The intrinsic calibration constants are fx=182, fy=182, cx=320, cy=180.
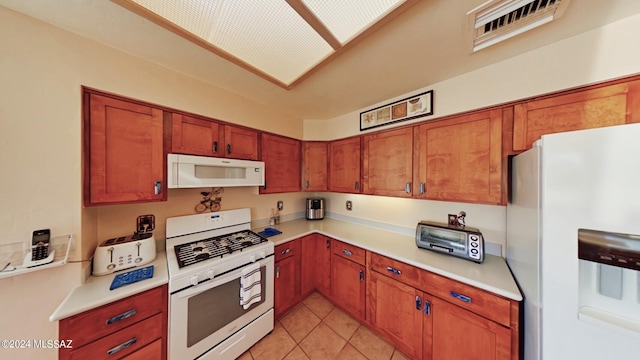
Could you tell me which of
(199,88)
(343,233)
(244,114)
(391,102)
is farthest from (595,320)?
(199,88)

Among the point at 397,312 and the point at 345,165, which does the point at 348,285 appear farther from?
the point at 345,165

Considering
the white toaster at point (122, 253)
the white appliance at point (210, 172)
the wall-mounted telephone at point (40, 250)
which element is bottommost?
the white toaster at point (122, 253)

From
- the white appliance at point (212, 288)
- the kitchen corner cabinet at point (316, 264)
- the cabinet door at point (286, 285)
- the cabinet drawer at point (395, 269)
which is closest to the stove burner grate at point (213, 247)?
the white appliance at point (212, 288)

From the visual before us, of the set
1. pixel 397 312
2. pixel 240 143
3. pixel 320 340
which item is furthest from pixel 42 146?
pixel 397 312

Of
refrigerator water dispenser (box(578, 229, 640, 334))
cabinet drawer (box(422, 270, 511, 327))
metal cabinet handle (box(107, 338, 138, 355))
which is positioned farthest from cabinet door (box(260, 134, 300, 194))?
refrigerator water dispenser (box(578, 229, 640, 334))

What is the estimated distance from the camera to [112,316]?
1057 millimetres

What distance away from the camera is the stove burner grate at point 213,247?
4.71ft

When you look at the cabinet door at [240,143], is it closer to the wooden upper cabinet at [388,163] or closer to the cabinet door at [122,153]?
the cabinet door at [122,153]

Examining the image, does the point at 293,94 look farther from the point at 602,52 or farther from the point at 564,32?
the point at 602,52

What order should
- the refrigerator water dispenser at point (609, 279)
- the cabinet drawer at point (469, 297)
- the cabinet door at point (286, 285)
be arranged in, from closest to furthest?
the refrigerator water dispenser at point (609, 279) → the cabinet drawer at point (469, 297) → the cabinet door at point (286, 285)

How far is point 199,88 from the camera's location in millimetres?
1609

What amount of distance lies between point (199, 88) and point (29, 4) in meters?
0.80

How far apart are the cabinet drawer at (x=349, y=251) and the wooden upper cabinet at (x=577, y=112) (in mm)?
1481

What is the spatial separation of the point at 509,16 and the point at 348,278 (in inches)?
90.6
